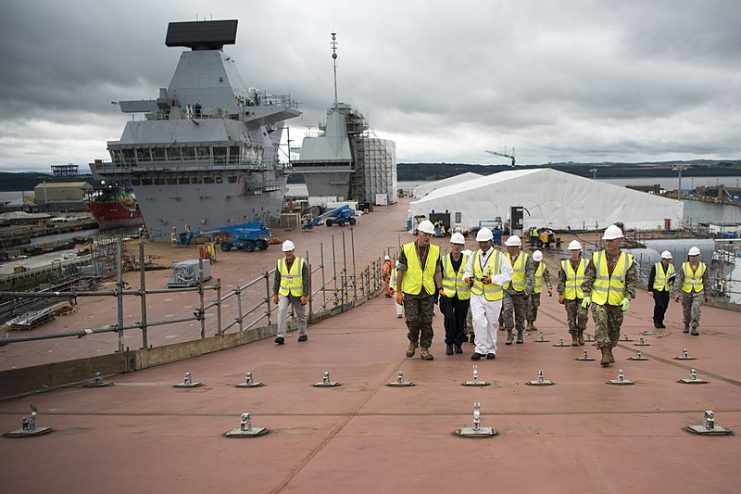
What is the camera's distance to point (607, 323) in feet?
24.7

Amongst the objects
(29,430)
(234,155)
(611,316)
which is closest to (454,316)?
(611,316)

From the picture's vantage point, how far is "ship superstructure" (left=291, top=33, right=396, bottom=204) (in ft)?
265

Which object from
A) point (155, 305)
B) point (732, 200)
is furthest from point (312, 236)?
point (732, 200)

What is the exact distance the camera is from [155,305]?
2323cm

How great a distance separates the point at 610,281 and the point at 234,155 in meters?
42.5

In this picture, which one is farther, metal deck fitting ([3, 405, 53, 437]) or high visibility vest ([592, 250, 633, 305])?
high visibility vest ([592, 250, 633, 305])

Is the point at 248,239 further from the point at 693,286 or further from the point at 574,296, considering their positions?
the point at 574,296

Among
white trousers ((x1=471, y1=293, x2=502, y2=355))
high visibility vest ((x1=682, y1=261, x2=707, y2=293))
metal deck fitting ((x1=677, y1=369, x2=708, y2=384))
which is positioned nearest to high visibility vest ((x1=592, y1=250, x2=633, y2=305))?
white trousers ((x1=471, y1=293, x2=502, y2=355))

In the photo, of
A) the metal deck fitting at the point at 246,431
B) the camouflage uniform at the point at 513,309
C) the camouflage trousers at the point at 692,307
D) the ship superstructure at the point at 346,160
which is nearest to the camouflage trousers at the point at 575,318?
the camouflage uniform at the point at 513,309

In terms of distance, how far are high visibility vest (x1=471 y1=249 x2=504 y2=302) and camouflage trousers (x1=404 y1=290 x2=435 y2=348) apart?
697 mm

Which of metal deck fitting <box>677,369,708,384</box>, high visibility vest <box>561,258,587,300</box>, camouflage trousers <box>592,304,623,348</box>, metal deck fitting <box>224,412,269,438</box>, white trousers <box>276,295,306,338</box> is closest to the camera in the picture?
metal deck fitting <box>224,412,269,438</box>

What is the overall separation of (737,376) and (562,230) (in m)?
36.9

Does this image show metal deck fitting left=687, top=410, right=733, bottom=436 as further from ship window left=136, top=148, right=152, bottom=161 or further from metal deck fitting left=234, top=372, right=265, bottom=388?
ship window left=136, top=148, right=152, bottom=161

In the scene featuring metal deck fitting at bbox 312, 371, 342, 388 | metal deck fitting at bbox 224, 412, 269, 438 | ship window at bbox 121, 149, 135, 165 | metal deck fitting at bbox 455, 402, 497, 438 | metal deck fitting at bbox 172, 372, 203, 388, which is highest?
ship window at bbox 121, 149, 135, 165
